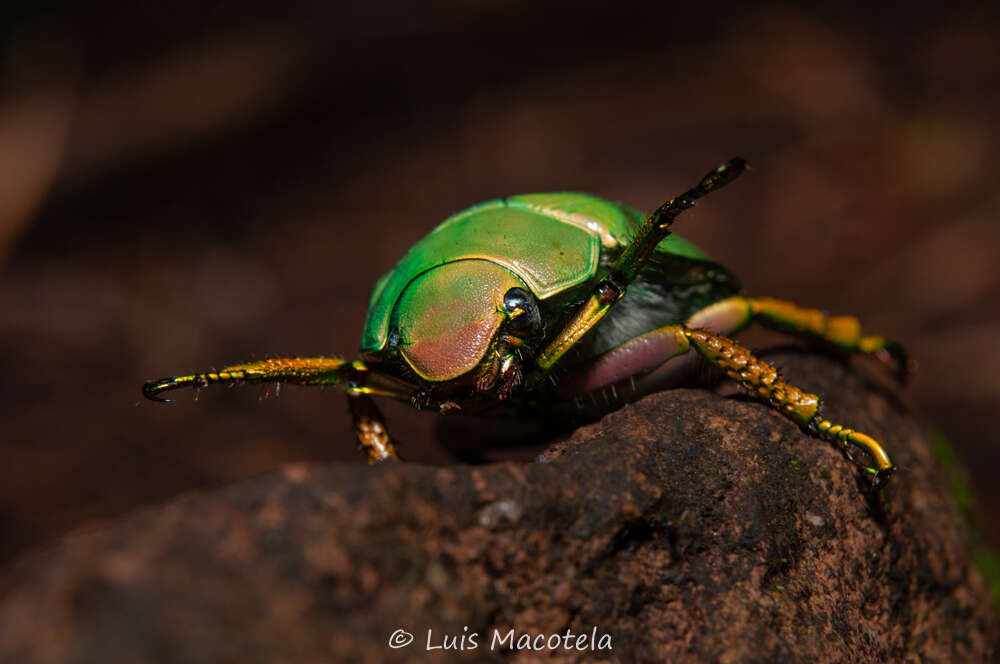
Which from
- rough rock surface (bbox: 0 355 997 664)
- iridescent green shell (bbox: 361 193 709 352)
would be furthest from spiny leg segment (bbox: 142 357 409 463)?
rough rock surface (bbox: 0 355 997 664)

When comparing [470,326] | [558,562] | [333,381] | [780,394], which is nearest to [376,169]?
[333,381]

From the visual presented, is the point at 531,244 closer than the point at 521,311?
No

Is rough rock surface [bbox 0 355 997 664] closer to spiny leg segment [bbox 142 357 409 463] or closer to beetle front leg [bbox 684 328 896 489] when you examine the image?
beetle front leg [bbox 684 328 896 489]

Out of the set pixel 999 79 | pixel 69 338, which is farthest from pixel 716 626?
pixel 999 79

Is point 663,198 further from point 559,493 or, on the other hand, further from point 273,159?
point 559,493

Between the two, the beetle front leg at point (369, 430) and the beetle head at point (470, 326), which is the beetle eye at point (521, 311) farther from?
the beetle front leg at point (369, 430)

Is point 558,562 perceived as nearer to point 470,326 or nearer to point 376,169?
point 470,326
